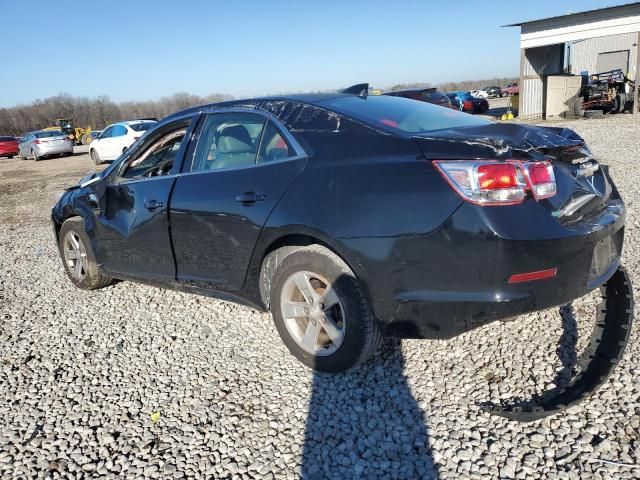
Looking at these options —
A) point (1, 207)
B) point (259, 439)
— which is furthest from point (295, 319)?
point (1, 207)

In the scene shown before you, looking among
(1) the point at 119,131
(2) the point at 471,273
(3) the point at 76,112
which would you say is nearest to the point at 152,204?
(2) the point at 471,273

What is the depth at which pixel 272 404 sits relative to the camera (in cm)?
276

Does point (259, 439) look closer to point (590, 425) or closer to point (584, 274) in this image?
point (590, 425)

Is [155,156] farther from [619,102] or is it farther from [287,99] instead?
[619,102]

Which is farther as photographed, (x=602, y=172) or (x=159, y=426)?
(x=602, y=172)

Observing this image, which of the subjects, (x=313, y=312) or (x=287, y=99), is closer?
(x=313, y=312)

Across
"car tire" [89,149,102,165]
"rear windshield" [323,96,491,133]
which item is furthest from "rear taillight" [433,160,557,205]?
"car tire" [89,149,102,165]

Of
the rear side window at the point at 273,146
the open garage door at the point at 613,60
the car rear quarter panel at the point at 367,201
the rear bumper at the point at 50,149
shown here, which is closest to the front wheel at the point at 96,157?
the rear bumper at the point at 50,149

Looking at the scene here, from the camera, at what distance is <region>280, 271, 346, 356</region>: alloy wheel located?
2877 millimetres

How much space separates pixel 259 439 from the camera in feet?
8.14

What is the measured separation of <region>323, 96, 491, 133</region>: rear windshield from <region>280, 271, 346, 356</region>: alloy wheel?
3.13 feet

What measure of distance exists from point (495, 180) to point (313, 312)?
125cm

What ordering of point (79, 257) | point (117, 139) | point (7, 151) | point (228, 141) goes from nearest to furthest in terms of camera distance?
point (228, 141) < point (79, 257) < point (117, 139) < point (7, 151)

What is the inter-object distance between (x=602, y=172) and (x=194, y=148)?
8.55 feet
